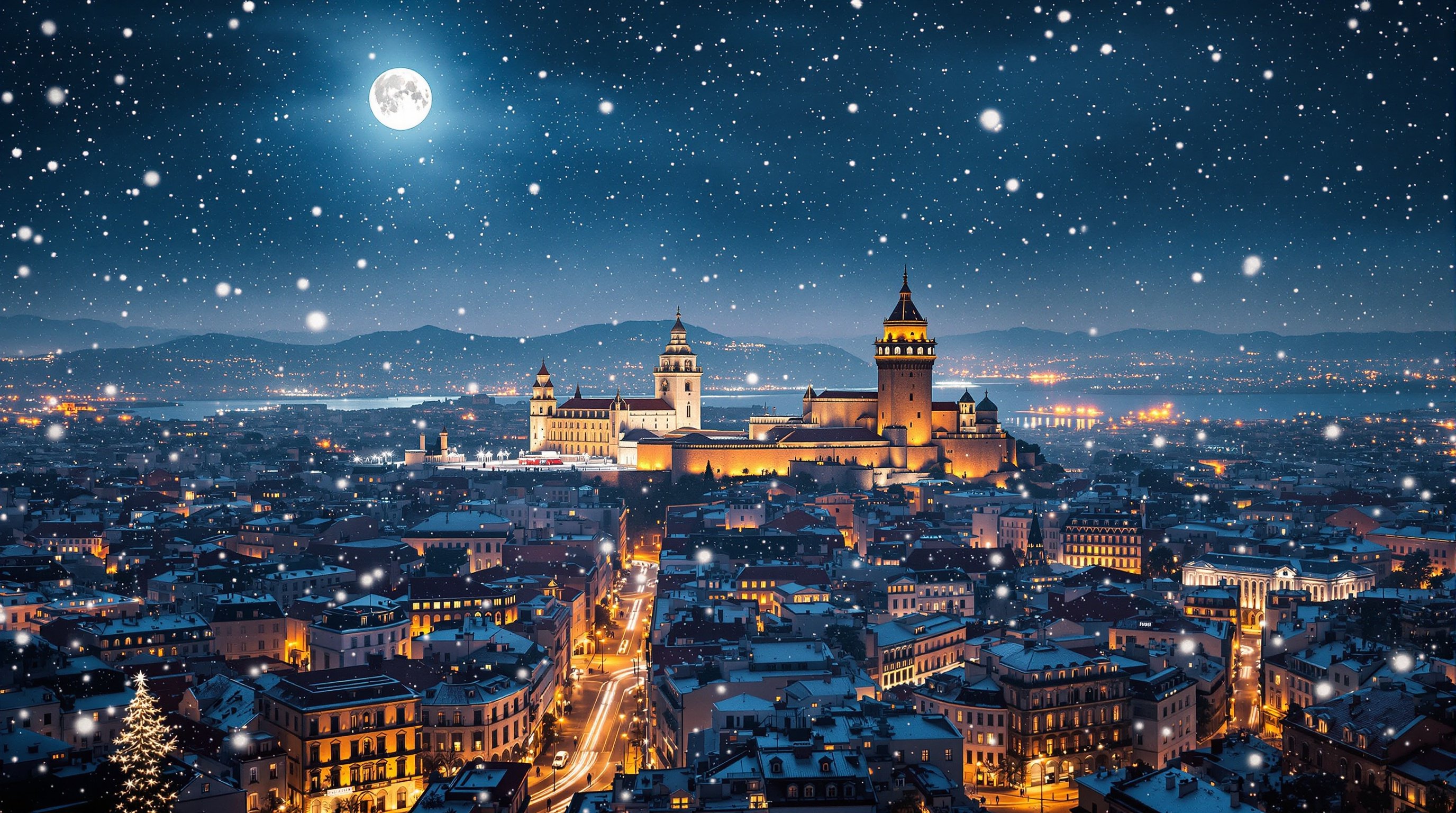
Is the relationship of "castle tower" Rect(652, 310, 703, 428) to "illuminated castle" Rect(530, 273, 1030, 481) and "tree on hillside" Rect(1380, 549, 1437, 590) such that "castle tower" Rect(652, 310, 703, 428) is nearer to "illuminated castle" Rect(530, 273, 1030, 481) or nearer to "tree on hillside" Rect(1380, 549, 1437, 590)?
"illuminated castle" Rect(530, 273, 1030, 481)

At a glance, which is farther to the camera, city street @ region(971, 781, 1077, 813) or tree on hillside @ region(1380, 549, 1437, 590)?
tree on hillside @ region(1380, 549, 1437, 590)

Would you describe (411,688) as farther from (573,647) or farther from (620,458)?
(620,458)

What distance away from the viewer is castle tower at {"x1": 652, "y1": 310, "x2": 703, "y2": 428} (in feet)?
333

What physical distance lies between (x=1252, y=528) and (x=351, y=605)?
138 feet

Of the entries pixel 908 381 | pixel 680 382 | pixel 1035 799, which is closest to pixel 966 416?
pixel 908 381

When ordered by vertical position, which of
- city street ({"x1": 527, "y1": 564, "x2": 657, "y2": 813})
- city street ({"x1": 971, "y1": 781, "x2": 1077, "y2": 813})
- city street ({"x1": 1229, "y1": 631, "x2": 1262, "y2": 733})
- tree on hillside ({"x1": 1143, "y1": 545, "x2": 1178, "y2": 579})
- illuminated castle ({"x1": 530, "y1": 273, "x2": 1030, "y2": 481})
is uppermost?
illuminated castle ({"x1": 530, "y1": 273, "x2": 1030, "y2": 481})

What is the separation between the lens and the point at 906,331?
84.1 m

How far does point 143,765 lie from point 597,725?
12090 millimetres

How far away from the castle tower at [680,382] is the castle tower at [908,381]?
2035 centimetres

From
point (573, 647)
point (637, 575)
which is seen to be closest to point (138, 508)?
point (637, 575)

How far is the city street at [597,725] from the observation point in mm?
30266

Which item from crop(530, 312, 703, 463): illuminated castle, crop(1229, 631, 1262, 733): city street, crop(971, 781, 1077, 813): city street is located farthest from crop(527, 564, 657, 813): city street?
crop(530, 312, 703, 463): illuminated castle

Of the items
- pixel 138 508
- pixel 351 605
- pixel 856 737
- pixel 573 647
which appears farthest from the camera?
pixel 138 508

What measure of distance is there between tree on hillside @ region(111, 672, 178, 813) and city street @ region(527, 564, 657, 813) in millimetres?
6893
